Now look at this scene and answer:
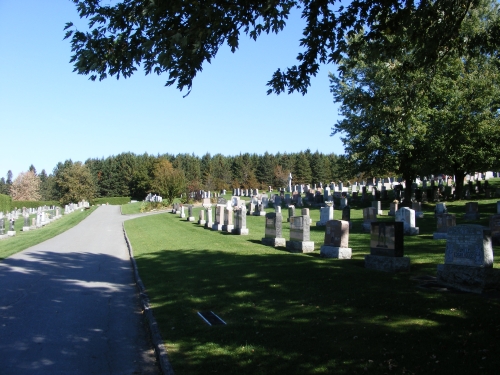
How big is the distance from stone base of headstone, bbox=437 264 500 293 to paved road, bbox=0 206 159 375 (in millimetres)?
5331

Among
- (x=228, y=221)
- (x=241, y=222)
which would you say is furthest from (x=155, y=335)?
(x=228, y=221)

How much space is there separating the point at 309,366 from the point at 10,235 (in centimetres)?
3051

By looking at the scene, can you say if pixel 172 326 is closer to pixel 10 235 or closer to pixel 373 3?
pixel 373 3

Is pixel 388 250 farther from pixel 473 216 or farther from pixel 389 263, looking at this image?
pixel 473 216

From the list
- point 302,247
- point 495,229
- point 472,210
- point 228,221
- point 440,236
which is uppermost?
point 472,210

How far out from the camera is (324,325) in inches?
268

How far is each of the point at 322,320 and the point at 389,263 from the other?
3.82 meters

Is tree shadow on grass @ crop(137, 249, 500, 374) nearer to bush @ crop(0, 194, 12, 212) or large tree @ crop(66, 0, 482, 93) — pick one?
large tree @ crop(66, 0, 482, 93)

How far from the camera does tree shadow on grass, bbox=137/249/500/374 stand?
5.36 metres

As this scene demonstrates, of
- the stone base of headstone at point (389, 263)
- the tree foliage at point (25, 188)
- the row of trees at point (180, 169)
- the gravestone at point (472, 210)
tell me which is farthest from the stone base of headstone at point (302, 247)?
the tree foliage at point (25, 188)

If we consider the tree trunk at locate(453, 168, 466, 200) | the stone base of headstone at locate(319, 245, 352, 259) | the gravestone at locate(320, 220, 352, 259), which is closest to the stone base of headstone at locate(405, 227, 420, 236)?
the gravestone at locate(320, 220, 352, 259)

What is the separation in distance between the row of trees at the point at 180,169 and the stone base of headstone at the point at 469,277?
69.1 meters

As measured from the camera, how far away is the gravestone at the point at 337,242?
1270 cm

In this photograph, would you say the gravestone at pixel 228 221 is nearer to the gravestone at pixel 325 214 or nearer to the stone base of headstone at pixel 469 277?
the gravestone at pixel 325 214
